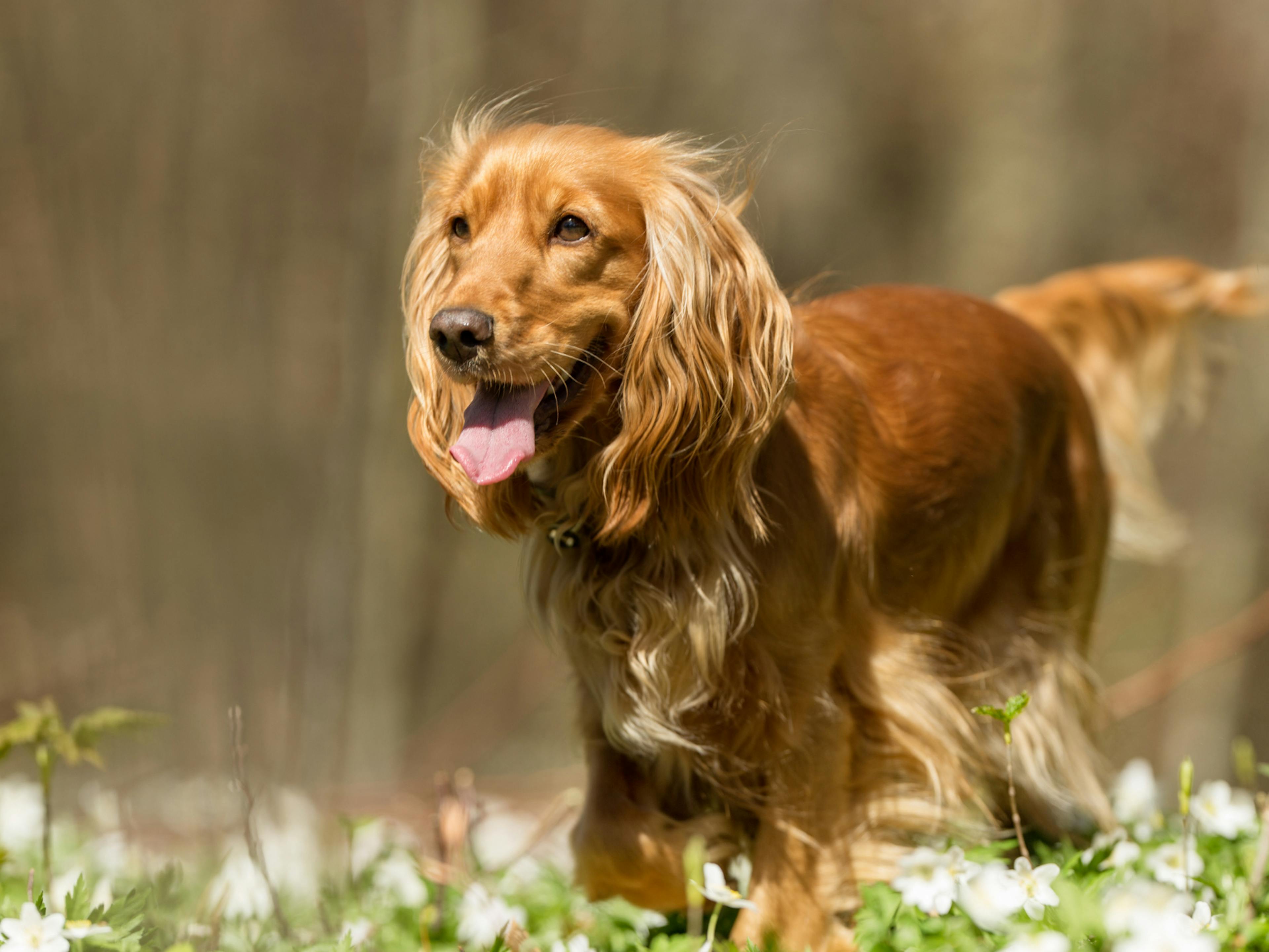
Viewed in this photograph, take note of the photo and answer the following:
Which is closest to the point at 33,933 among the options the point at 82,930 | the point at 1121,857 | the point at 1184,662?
the point at 82,930

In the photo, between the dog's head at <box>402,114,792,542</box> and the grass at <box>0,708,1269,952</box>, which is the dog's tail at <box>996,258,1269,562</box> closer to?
the grass at <box>0,708,1269,952</box>

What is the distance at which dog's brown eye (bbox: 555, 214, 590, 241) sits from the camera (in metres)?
2.38

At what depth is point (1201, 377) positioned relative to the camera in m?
4.15

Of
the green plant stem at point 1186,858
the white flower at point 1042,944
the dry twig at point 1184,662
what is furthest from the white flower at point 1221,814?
the white flower at point 1042,944

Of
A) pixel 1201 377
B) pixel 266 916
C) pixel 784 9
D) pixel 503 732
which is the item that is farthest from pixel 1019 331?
pixel 503 732

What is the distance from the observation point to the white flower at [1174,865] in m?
2.54

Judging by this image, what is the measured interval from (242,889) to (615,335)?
6.34ft

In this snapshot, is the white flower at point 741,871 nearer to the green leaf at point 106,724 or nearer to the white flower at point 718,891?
the white flower at point 718,891

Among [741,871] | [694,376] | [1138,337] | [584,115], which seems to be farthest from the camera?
[584,115]

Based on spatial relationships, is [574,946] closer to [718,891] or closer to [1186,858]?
[718,891]

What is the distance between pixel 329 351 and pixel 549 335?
687cm

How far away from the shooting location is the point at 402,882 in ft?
10.8

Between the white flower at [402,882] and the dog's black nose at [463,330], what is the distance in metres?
1.45

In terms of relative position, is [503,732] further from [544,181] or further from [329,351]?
[544,181]
